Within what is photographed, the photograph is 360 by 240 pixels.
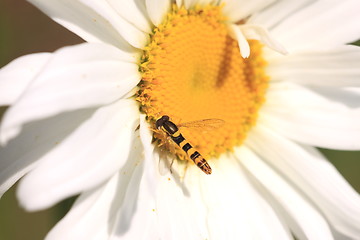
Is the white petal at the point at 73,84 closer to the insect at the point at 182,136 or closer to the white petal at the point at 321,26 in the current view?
the insect at the point at 182,136

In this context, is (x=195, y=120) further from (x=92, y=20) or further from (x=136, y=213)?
(x=92, y=20)

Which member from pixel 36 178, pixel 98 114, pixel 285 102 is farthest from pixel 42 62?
pixel 285 102

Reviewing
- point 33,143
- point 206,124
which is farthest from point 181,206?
point 33,143

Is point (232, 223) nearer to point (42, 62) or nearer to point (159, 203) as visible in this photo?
point (159, 203)

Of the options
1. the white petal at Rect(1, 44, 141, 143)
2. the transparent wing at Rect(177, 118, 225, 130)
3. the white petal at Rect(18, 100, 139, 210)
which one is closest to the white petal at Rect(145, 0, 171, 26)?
the white petal at Rect(1, 44, 141, 143)

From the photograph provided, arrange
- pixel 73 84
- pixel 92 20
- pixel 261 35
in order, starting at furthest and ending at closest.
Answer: pixel 261 35 → pixel 92 20 → pixel 73 84

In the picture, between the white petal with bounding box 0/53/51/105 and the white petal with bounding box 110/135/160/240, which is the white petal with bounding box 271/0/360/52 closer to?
the white petal with bounding box 110/135/160/240
